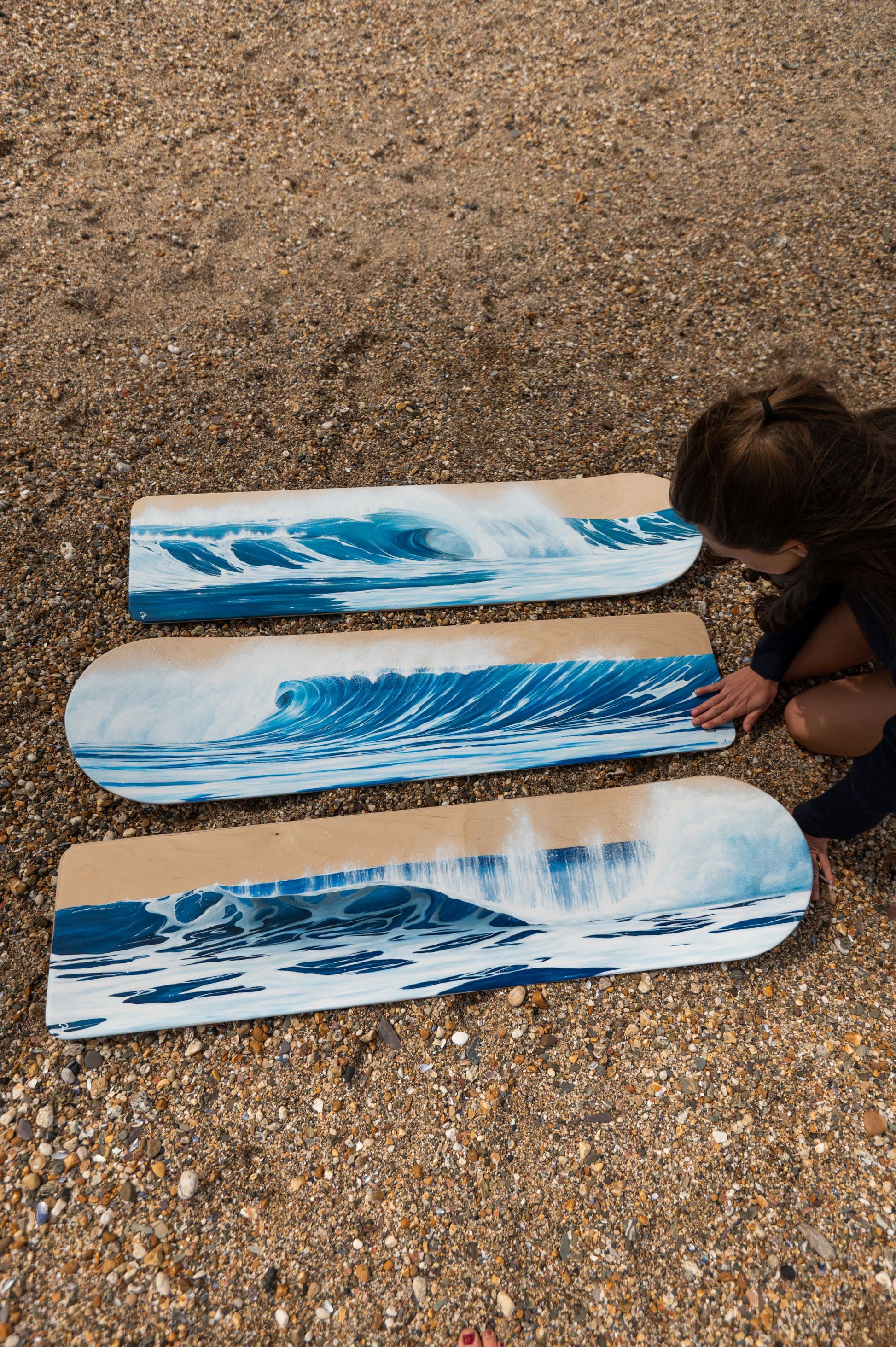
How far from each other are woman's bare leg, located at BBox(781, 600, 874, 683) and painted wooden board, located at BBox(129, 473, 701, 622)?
1.43 ft

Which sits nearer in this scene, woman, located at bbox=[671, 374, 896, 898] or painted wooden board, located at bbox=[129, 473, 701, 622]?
woman, located at bbox=[671, 374, 896, 898]

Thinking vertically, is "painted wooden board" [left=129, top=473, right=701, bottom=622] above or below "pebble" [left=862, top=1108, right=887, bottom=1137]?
above

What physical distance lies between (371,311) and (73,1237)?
9.07ft

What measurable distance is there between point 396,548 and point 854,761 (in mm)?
1320

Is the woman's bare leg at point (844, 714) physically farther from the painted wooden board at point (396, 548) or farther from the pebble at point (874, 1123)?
the pebble at point (874, 1123)

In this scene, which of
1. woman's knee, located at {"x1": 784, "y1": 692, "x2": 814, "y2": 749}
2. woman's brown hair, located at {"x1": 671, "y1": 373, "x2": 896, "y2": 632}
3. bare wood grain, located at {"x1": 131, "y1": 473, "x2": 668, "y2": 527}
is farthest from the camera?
bare wood grain, located at {"x1": 131, "y1": 473, "x2": 668, "y2": 527}

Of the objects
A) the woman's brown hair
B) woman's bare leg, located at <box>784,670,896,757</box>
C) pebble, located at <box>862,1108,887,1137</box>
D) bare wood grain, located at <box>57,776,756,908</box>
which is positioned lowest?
pebble, located at <box>862,1108,887,1137</box>

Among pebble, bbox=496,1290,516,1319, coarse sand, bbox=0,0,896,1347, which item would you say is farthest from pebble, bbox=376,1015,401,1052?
pebble, bbox=496,1290,516,1319

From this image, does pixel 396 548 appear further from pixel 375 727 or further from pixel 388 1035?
pixel 388 1035

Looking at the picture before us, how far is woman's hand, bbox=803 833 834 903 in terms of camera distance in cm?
176

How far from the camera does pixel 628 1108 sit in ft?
4.95

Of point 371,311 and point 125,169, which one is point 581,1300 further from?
point 125,169

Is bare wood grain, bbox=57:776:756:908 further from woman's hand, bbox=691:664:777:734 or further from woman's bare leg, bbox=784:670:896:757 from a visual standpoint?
woman's bare leg, bbox=784:670:896:757

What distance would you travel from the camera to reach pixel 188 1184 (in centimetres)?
142
